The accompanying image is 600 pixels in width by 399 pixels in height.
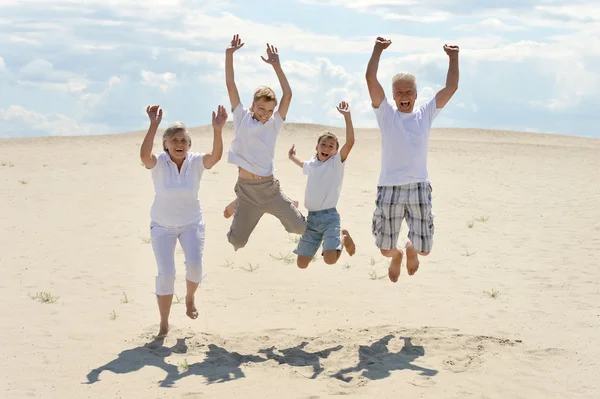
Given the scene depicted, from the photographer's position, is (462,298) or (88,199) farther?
(88,199)

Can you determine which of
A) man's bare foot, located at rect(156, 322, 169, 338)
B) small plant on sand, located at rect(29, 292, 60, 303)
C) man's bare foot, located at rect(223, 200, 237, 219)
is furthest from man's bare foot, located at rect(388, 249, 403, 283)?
small plant on sand, located at rect(29, 292, 60, 303)

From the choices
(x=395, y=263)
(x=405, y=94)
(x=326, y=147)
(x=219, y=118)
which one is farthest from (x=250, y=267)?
(x=405, y=94)

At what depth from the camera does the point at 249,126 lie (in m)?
7.78

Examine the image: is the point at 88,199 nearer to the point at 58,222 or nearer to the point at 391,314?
the point at 58,222

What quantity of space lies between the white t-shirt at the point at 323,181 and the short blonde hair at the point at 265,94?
0.84 meters

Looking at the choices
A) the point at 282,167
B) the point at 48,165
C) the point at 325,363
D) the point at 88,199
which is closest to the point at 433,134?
the point at 282,167

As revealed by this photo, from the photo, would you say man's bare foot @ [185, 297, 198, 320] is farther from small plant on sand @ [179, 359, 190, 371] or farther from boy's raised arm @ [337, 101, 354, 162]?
boy's raised arm @ [337, 101, 354, 162]

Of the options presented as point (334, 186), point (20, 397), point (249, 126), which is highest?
point (249, 126)

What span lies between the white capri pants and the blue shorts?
1426 mm

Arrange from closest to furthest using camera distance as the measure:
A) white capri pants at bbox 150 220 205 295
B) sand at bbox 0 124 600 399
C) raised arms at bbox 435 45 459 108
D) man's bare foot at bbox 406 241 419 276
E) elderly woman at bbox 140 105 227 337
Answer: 1. sand at bbox 0 124 600 399
2. elderly woman at bbox 140 105 227 337
3. white capri pants at bbox 150 220 205 295
4. raised arms at bbox 435 45 459 108
5. man's bare foot at bbox 406 241 419 276

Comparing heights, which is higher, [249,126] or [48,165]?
[249,126]

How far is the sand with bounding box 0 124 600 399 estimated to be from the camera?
6.71m

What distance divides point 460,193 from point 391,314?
38.5ft

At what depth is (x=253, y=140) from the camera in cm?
780
